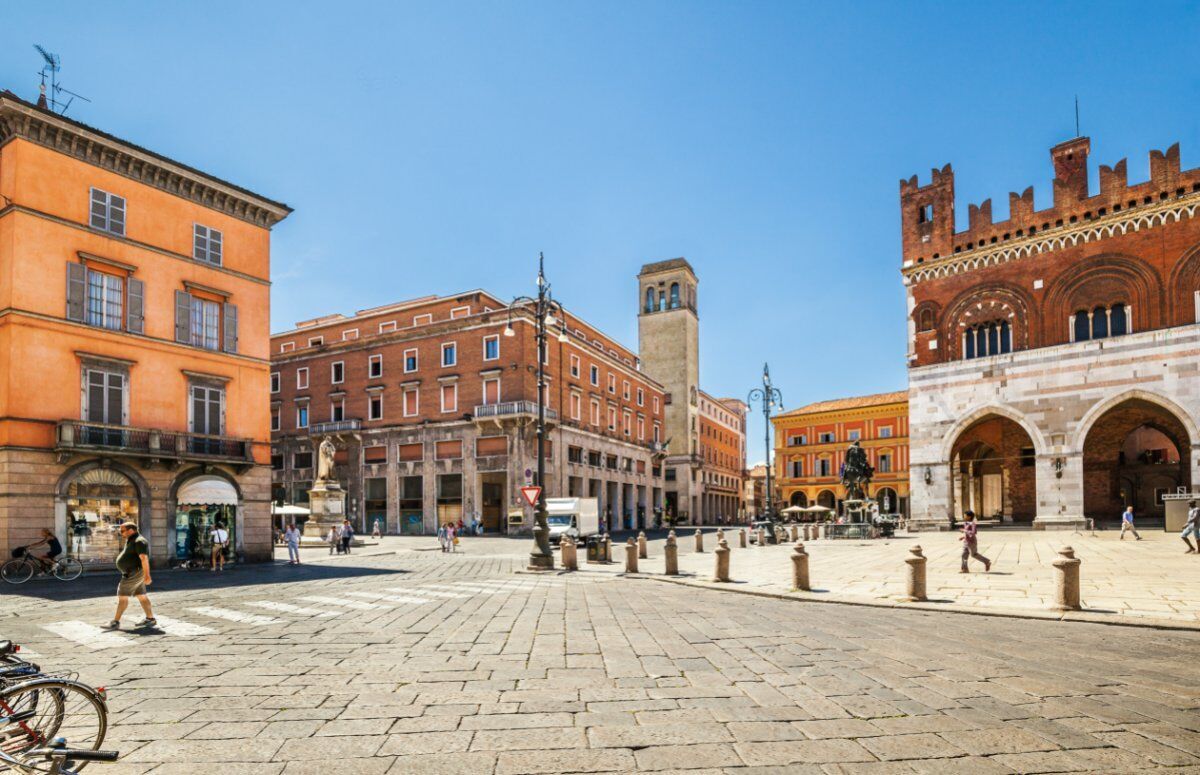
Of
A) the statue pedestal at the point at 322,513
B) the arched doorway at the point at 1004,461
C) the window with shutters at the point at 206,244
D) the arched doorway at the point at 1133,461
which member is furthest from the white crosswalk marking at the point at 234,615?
the arched doorway at the point at 1133,461

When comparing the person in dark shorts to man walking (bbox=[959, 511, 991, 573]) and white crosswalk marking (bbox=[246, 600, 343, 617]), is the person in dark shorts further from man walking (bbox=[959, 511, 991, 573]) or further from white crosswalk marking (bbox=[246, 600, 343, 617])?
man walking (bbox=[959, 511, 991, 573])

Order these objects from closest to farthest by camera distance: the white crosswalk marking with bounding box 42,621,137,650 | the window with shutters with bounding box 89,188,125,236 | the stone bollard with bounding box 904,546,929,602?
the white crosswalk marking with bounding box 42,621,137,650 → the stone bollard with bounding box 904,546,929,602 → the window with shutters with bounding box 89,188,125,236

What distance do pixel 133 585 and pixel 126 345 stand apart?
1305 cm

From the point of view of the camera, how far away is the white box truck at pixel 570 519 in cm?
3106

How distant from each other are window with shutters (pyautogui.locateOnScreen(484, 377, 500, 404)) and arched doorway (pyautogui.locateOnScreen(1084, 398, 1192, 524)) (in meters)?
30.1

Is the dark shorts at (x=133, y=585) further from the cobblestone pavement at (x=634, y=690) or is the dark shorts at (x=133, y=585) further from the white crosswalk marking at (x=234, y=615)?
the white crosswalk marking at (x=234, y=615)

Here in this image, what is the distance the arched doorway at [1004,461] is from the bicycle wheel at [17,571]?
117 feet

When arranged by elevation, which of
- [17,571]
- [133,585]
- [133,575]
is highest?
[133,575]

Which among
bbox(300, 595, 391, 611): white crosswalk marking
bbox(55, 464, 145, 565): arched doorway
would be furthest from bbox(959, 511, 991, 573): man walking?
bbox(55, 464, 145, 565): arched doorway

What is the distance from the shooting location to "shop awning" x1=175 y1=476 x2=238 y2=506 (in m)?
21.9

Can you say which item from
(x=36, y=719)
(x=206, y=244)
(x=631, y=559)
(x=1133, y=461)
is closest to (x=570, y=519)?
(x=631, y=559)

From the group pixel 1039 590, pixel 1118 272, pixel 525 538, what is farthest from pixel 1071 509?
pixel 525 538

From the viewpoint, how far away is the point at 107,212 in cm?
2064

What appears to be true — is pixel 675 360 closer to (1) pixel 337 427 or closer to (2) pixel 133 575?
(1) pixel 337 427
